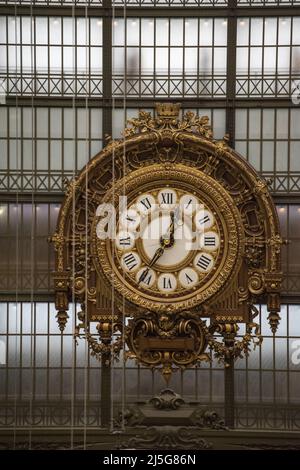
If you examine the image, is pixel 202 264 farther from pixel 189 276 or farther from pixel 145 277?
A: pixel 145 277

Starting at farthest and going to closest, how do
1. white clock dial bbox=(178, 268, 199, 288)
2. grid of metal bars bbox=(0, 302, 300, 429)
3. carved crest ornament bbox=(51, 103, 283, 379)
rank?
grid of metal bars bbox=(0, 302, 300, 429)
white clock dial bbox=(178, 268, 199, 288)
carved crest ornament bbox=(51, 103, 283, 379)

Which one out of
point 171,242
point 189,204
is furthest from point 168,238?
point 189,204

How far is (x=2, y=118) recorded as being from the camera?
1947cm

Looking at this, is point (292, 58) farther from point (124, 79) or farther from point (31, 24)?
point (31, 24)

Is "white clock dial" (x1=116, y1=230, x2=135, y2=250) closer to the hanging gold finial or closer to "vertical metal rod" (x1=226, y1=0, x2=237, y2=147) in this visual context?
the hanging gold finial

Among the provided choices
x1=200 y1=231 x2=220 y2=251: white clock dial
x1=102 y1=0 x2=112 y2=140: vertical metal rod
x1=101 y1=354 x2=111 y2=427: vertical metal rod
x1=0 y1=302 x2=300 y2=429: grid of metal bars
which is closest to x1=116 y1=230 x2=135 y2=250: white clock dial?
x1=200 y1=231 x2=220 y2=251: white clock dial

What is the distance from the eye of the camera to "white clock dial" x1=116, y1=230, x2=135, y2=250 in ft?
62.5

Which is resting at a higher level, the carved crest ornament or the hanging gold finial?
the hanging gold finial

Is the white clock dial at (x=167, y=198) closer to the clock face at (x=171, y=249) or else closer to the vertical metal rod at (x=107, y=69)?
the clock face at (x=171, y=249)

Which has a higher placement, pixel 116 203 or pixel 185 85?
pixel 185 85

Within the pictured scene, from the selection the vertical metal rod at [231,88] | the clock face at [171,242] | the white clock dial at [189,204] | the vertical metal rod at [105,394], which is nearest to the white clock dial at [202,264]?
the clock face at [171,242]

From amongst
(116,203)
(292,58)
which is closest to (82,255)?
(116,203)

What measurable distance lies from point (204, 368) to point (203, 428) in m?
0.79
